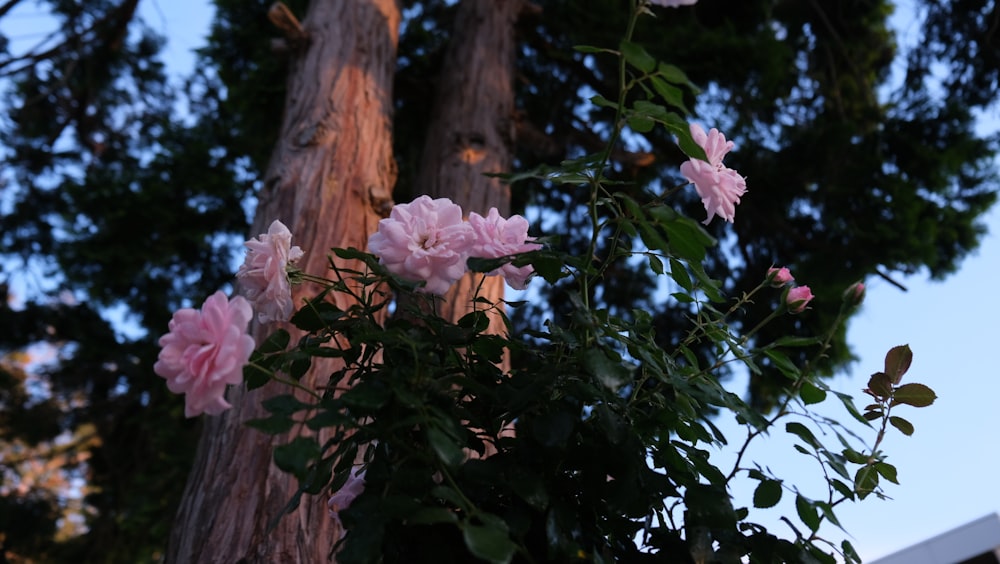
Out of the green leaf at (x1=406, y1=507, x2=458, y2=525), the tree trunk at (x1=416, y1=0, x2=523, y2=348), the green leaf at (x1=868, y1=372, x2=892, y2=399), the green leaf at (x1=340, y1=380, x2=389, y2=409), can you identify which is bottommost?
the green leaf at (x1=406, y1=507, x2=458, y2=525)

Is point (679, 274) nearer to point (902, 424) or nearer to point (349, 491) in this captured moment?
point (902, 424)

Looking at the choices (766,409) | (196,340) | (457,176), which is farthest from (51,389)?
(196,340)

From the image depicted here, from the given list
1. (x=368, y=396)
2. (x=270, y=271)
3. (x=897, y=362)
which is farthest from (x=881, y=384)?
(x=270, y=271)

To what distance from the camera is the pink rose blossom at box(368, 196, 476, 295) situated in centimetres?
93

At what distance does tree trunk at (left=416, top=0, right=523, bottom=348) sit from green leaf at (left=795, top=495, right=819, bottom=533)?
4.70 ft

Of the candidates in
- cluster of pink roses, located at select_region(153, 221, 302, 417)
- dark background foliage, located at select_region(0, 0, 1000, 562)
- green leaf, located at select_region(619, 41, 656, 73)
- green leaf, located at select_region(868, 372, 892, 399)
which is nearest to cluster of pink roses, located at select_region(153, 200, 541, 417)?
cluster of pink roses, located at select_region(153, 221, 302, 417)

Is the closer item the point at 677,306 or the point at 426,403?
the point at 426,403

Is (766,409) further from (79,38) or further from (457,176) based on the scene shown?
(79,38)

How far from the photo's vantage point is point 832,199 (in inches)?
145

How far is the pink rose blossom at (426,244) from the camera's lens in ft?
3.04

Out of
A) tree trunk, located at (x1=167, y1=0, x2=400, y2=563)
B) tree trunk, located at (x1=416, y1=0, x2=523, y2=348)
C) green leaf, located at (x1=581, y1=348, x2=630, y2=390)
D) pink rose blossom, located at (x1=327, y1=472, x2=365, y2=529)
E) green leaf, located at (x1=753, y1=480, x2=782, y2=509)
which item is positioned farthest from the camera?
tree trunk, located at (x1=416, y1=0, x2=523, y2=348)

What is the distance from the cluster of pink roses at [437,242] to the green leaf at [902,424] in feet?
1.77

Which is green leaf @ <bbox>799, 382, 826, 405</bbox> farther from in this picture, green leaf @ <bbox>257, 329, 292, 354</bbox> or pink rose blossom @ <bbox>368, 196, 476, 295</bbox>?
green leaf @ <bbox>257, 329, 292, 354</bbox>

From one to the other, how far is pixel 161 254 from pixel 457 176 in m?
2.53
